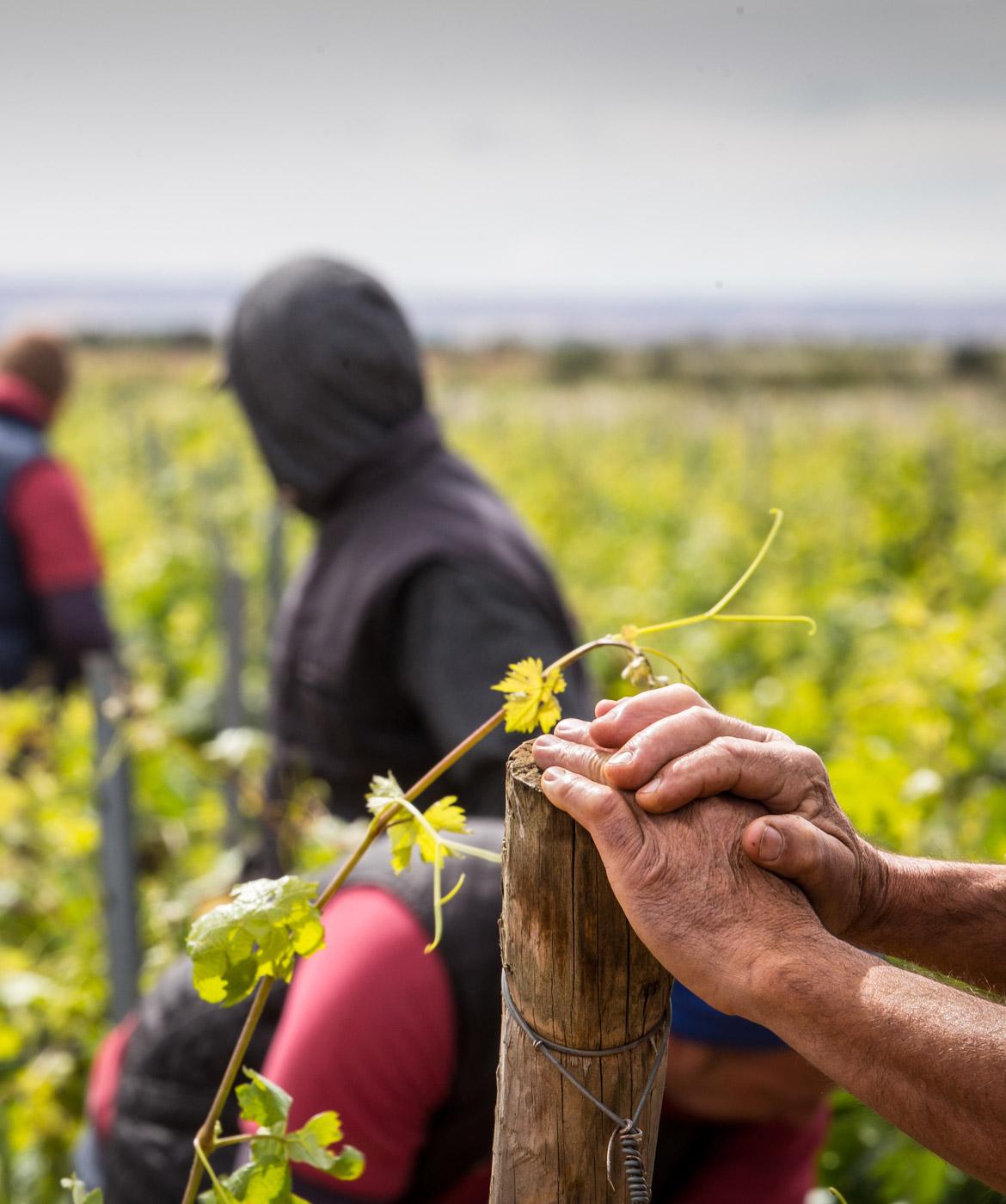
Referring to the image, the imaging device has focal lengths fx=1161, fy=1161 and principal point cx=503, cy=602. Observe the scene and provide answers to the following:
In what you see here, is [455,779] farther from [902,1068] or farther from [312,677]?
[902,1068]

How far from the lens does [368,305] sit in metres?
2.64

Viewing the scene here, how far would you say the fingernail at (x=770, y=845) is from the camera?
0.81 m

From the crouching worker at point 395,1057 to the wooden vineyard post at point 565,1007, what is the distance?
530mm

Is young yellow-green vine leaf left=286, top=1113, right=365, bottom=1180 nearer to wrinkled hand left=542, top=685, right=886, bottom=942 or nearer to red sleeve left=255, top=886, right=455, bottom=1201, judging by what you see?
wrinkled hand left=542, top=685, right=886, bottom=942

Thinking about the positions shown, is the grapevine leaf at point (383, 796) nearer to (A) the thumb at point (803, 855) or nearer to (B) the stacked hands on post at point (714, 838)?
(B) the stacked hands on post at point (714, 838)

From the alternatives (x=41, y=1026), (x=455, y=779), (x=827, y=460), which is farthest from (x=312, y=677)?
(x=827, y=460)

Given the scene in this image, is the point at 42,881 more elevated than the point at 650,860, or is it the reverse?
the point at 650,860

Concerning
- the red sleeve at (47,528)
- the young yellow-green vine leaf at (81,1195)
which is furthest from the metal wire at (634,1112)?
the red sleeve at (47,528)

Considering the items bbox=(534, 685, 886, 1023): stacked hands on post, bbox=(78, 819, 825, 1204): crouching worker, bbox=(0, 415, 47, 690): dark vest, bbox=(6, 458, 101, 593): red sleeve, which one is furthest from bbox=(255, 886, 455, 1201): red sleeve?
bbox=(0, 415, 47, 690): dark vest

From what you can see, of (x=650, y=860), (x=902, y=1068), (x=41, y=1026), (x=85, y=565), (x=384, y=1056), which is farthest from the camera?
(x=85, y=565)

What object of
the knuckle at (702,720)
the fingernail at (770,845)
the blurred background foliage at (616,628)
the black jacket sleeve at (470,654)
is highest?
the knuckle at (702,720)

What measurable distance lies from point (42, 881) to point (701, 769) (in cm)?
343

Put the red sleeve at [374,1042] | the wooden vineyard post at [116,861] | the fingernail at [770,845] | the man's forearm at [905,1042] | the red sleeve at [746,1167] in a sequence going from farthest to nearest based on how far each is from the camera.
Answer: the wooden vineyard post at [116,861], the red sleeve at [746,1167], the red sleeve at [374,1042], the fingernail at [770,845], the man's forearm at [905,1042]

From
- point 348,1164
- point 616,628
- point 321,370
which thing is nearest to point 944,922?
point 348,1164
